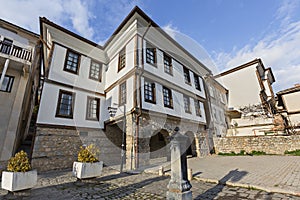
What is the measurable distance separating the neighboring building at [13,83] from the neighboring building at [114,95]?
127 centimetres

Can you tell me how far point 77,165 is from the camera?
4957 mm

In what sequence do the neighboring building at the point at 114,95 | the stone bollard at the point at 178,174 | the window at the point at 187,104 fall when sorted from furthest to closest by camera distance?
the window at the point at 187,104
the neighboring building at the point at 114,95
the stone bollard at the point at 178,174

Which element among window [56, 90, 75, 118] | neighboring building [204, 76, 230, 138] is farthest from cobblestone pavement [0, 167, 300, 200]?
neighboring building [204, 76, 230, 138]

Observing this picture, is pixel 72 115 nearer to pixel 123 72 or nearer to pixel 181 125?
pixel 123 72

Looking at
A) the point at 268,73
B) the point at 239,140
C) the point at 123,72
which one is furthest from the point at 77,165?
the point at 268,73

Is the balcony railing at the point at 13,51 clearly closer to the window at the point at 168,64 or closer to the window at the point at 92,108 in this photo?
the window at the point at 92,108

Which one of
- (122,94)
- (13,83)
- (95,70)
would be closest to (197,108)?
(122,94)

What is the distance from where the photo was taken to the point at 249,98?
18.3 metres

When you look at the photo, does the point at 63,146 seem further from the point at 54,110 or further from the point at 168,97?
the point at 168,97

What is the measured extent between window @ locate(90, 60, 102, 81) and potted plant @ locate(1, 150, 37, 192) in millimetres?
6784

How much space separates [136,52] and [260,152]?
437 inches

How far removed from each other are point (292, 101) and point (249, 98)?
3870mm

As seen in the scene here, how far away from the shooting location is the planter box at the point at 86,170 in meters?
4.77

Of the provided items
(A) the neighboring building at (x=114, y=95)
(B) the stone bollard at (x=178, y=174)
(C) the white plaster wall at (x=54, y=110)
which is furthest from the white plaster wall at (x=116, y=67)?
(B) the stone bollard at (x=178, y=174)
